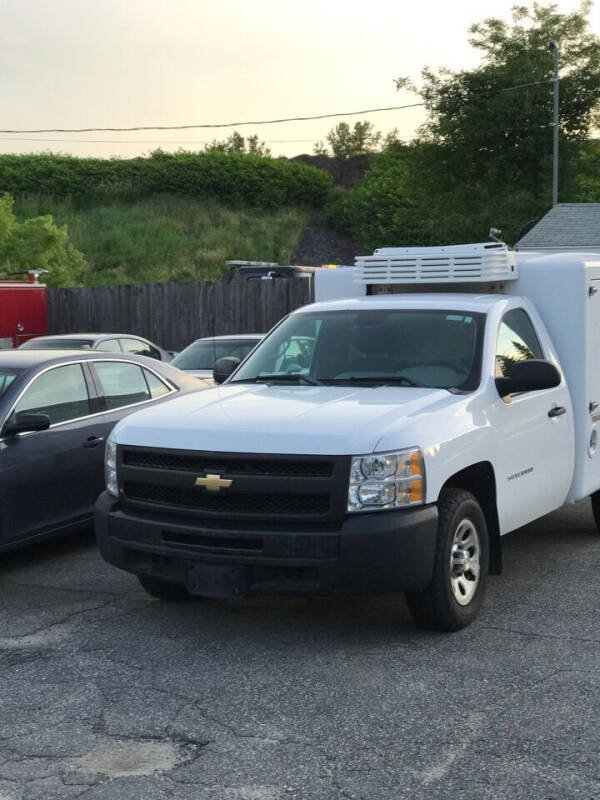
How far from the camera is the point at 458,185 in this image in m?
51.8

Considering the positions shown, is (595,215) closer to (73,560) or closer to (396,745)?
(73,560)

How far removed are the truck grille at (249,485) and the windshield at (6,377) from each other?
2.10m

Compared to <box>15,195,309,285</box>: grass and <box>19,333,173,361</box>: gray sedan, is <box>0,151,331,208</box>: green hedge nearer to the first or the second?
<box>15,195,309,285</box>: grass

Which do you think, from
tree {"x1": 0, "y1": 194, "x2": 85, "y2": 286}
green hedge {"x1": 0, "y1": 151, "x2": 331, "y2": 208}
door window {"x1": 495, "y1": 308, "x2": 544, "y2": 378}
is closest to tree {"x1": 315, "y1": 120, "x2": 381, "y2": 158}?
green hedge {"x1": 0, "y1": 151, "x2": 331, "y2": 208}

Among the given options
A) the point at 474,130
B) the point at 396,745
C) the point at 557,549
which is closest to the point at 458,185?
the point at 474,130

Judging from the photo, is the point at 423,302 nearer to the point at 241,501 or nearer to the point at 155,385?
the point at 241,501

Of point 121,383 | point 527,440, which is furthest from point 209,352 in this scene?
point 527,440

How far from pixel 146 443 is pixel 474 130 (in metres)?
47.8

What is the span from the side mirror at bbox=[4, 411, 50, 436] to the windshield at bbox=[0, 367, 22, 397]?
347 mm

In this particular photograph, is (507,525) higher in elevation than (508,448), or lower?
lower

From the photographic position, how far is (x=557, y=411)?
7023 millimetres

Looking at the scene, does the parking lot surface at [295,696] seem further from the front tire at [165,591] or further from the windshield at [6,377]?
the windshield at [6,377]

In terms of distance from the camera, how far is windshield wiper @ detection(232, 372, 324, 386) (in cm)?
655

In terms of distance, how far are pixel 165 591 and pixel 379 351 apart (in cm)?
198
